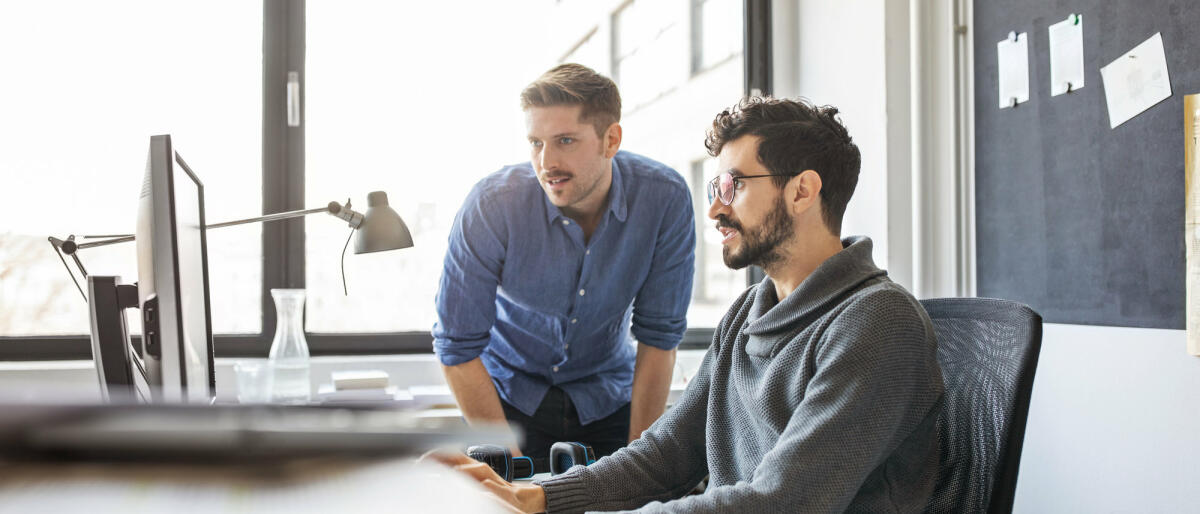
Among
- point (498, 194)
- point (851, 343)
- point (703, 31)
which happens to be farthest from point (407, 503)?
point (703, 31)

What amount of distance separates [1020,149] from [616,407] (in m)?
1.17

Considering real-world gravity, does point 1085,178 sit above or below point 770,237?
above

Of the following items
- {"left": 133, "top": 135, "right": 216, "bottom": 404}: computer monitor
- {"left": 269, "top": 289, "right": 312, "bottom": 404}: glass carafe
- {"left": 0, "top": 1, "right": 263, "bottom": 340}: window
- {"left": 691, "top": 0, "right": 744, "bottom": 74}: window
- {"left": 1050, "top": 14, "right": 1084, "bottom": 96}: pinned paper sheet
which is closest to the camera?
{"left": 133, "top": 135, "right": 216, "bottom": 404}: computer monitor

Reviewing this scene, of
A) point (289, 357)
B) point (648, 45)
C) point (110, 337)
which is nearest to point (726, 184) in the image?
point (110, 337)

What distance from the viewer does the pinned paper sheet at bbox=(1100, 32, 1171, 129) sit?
5.50 ft

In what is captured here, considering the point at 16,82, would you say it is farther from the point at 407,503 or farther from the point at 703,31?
the point at 407,503

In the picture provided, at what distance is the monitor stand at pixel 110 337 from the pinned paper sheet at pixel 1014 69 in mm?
1961

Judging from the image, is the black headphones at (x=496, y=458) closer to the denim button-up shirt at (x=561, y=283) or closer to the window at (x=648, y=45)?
the denim button-up shirt at (x=561, y=283)

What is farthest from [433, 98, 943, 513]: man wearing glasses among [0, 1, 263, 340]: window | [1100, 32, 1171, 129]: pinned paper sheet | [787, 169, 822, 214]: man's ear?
[0, 1, 263, 340]: window

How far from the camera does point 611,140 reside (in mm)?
2062

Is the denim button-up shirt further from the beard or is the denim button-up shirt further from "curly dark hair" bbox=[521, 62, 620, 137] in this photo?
the beard

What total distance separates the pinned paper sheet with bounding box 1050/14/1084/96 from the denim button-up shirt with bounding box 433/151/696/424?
2.92 ft

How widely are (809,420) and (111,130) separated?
7.51 feet

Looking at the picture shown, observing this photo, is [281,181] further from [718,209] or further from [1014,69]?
[1014,69]
